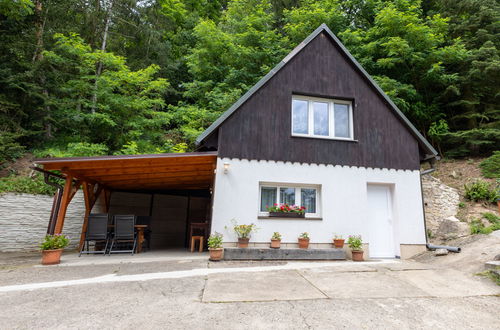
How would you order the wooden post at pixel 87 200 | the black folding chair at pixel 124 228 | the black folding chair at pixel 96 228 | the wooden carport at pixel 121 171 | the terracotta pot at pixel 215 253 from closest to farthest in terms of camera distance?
the terracotta pot at pixel 215 253 < the wooden carport at pixel 121 171 < the black folding chair at pixel 96 228 < the black folding chair at pixel 124 228 < the wooden post at pixel 87 200

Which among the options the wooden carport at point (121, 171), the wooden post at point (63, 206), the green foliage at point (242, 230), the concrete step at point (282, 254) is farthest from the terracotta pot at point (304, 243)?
the wooden post at point (63, 206)

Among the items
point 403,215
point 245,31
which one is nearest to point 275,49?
point 245,31

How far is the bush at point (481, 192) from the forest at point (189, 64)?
9.99ft

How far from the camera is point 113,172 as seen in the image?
7422 mm

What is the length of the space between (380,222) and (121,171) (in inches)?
309

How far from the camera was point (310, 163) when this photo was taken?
718 cm

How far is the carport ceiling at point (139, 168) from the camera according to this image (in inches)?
237

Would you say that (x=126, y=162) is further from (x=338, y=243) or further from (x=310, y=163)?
(x=338, y=243)

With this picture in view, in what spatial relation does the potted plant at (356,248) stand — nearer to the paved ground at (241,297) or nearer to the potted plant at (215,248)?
the paved ground at (241,297)

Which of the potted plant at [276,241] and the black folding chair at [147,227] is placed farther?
the black folding chair at [147,227]

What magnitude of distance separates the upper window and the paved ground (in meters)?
3.89

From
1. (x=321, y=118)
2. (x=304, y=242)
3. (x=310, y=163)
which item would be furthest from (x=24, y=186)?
(x=321, y=118)

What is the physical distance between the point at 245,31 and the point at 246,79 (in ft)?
12.9

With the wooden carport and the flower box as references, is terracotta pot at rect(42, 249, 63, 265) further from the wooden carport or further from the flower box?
the flower box
